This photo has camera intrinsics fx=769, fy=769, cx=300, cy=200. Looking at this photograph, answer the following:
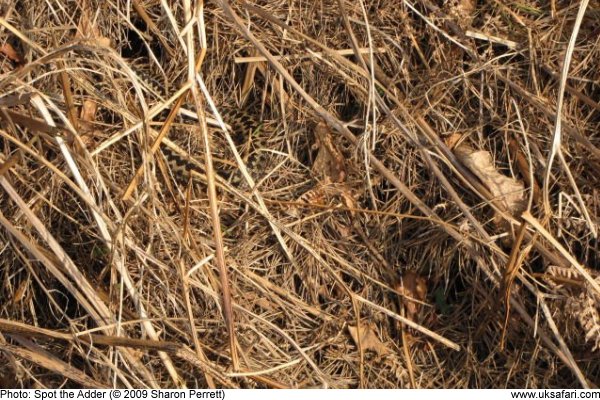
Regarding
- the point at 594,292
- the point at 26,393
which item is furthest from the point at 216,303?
the point at 594,292

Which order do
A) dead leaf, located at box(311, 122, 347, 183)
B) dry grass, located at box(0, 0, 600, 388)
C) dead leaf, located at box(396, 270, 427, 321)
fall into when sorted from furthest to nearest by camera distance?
dead leaf, located at box(311, 122, 347, 183) → dead leaf, located at box(396, 270, 427, 321) → dry grass, located at box(0, 0, 600, 388)

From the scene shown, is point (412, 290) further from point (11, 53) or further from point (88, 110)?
point (11, 53)

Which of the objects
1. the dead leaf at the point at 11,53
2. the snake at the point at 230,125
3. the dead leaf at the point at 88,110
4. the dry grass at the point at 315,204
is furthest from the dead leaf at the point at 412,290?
the dead leaf at the point at 11,53

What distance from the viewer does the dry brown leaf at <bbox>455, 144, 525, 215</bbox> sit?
2.83 meters

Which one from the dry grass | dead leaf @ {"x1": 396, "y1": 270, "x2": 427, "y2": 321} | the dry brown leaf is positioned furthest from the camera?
dead leaf @ {"x1": 396, "y1": 270, "x2": 427, "y2": 321}

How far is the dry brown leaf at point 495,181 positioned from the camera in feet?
9.29

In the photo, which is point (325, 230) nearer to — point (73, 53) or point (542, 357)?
point (542, 357)

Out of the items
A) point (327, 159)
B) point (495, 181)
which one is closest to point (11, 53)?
point (327, 159)

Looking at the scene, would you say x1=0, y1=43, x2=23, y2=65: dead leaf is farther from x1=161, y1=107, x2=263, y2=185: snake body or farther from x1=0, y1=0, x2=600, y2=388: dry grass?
x1=161, y1=107, x2=263, y2=185: snake body

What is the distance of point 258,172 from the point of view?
10.3 feet

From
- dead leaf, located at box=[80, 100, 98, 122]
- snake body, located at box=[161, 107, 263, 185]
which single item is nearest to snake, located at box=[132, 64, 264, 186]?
snake body, located at box=[161, 107, 263, 185]

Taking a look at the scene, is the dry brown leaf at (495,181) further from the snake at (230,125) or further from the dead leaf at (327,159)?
the snake at (230,125)

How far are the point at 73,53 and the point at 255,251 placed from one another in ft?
3.53

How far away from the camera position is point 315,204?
9.64 ft
